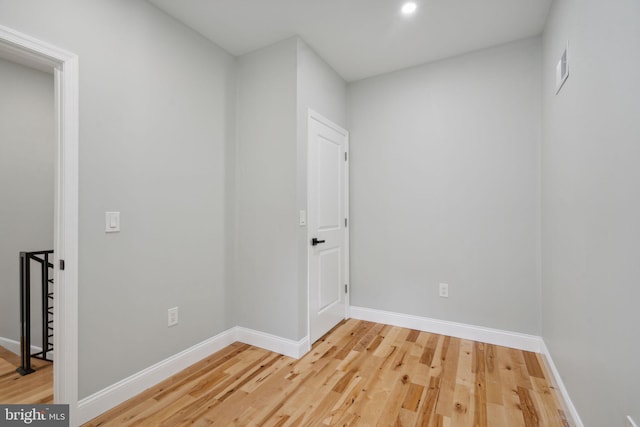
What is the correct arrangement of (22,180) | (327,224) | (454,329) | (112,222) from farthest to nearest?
(327,224), (454,329), (22,180), (112,222)

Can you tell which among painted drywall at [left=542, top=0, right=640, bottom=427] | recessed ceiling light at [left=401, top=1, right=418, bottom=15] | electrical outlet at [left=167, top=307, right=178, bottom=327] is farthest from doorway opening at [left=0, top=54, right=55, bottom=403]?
painted drywall at [left=542, top=0, right=640, bottom=427]

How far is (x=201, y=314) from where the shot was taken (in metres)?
2.45

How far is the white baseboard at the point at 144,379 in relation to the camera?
171 cm

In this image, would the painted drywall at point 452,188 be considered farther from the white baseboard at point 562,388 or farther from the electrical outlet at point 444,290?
the white baseboard at point 562,388

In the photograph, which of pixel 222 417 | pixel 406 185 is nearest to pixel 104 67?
pixel 222 417

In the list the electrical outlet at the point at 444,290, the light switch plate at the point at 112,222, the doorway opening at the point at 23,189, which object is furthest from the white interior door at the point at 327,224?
the doorway opening at the point at 23,189

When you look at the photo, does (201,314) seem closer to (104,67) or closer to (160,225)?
(160,225)

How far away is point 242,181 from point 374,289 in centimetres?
185

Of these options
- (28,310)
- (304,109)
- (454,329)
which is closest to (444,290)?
(454,329)

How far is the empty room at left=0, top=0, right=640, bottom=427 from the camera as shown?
1542 mm

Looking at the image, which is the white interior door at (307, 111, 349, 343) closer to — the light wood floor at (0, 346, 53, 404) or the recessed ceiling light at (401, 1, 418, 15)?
the recessed ceiling light at (401, 1, 418, 15)

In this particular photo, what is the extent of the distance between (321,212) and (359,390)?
152cm

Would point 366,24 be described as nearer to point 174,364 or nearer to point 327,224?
point 327,224

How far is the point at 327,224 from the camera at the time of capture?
297 centimetres
